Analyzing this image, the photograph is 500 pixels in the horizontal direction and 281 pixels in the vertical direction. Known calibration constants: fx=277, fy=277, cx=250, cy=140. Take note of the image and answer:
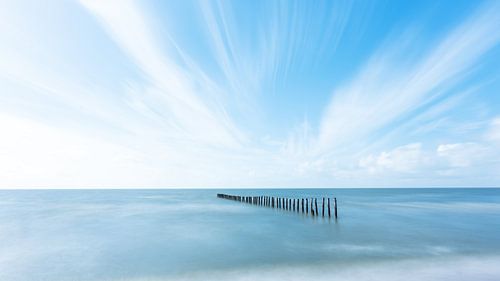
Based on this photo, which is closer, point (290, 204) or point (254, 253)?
point (254, 253)

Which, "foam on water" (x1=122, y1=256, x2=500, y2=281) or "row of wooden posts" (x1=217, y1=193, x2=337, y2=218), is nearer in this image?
"foam on water" (x1=122, y1=256, x2=500, y2=281)

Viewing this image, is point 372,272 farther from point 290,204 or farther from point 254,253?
point 290,204

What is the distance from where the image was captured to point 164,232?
19469mm

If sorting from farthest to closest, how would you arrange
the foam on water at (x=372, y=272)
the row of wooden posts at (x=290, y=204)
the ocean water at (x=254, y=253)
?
the row of wooden posts at (x=290, y=204) → the ocean water at (x=254, y=253) → the foam on water at (x=372, y=272)

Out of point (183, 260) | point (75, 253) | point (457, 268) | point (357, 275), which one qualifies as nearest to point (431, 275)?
point (457, 268)

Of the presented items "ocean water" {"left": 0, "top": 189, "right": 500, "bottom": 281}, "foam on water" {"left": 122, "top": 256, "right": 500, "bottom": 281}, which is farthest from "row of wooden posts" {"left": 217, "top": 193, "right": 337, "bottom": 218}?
"foam on water" {"left": 122, "top": 256, "right": 500, "bottom": 281}

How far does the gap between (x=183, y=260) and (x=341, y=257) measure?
23.1 feet

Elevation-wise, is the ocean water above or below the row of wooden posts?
below

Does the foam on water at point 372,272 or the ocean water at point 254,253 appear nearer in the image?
the foam on water at point 372,272

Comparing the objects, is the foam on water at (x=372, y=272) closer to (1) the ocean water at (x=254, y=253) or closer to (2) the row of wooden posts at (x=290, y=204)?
(1) the ocean water at (x=254, y=253)

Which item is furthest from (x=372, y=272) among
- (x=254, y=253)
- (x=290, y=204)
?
(x=290, y=204)

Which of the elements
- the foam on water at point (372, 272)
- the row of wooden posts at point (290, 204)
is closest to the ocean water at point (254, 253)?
the foam on water at point (372, 272)

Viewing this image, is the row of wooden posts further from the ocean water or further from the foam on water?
the foam on water

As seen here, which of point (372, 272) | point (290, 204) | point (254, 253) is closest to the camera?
point (372, 272)
